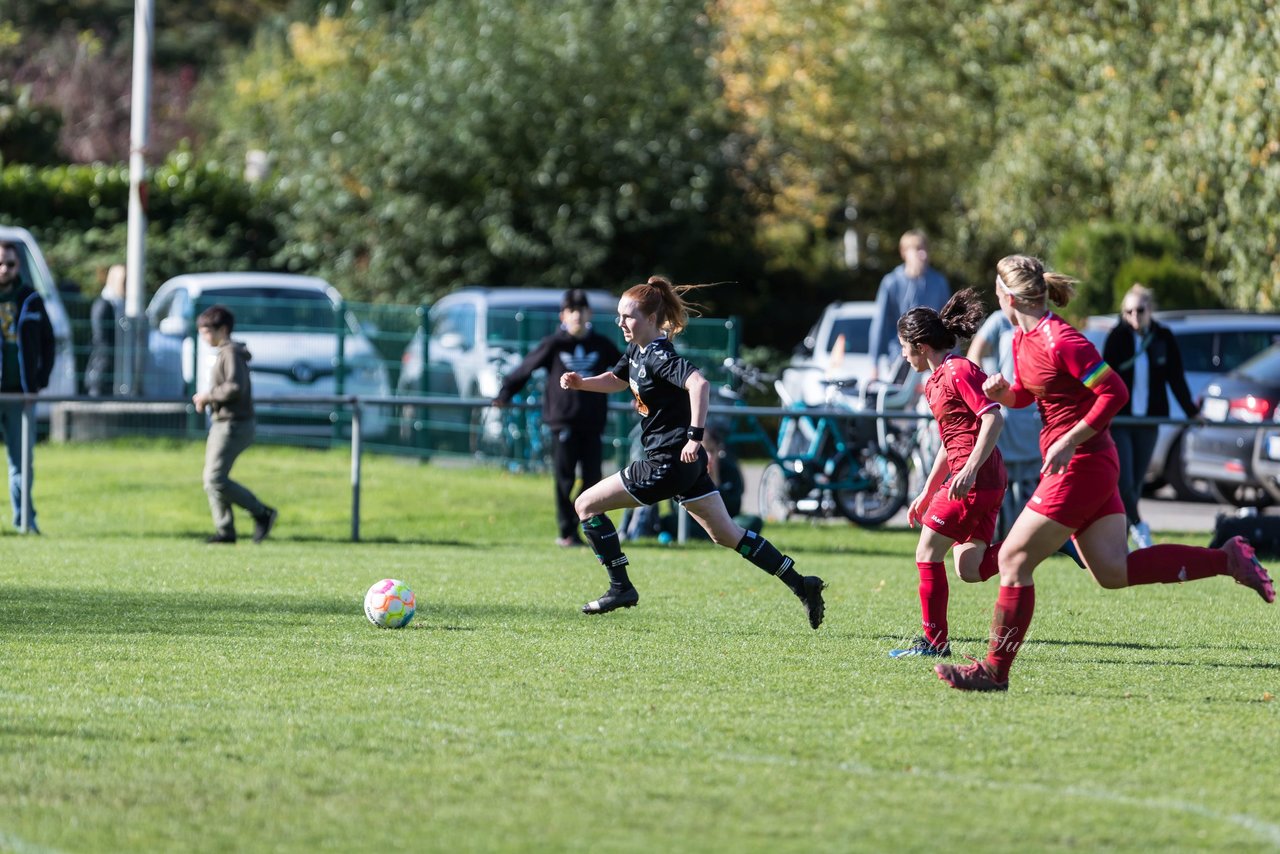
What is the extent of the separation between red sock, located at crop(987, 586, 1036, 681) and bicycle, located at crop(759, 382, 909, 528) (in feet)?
28.5

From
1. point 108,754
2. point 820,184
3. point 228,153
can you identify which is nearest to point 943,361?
point 108,754

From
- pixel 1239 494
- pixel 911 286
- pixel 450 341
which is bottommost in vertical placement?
pixel 1239 494

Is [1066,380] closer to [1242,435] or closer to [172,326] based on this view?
[1242,435]

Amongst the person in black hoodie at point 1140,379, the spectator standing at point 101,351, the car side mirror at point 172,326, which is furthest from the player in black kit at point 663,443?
the spectator standing at point 101,351

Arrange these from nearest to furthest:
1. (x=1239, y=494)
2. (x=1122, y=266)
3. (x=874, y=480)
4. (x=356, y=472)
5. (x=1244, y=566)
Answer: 1. (x=1244, y=566)
2. (x=356, y=472)
3. (x=874, y=480)
4. (x=1239, y=494)
5. (x=1122, y=266)

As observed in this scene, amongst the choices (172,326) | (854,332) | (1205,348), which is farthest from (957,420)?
(172,326)

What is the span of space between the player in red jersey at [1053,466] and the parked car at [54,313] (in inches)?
596

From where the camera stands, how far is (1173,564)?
809 centimetres

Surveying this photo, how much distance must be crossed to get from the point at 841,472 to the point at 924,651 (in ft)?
25.7

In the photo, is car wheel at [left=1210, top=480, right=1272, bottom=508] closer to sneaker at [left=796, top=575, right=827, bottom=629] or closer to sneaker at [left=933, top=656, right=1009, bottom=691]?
sneaker at [left=796, top=575, right=827, bottom=629]

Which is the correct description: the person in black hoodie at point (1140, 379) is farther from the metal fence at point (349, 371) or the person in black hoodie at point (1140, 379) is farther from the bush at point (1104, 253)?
the bush at point (1104, 253)

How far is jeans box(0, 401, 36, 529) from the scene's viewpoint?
14.5 m

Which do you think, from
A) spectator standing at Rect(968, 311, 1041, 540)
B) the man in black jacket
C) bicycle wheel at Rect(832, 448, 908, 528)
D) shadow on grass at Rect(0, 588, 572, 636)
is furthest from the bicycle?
shadow on grass at Rect(0, 588, 572, 636)

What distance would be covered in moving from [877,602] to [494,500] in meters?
7.14
